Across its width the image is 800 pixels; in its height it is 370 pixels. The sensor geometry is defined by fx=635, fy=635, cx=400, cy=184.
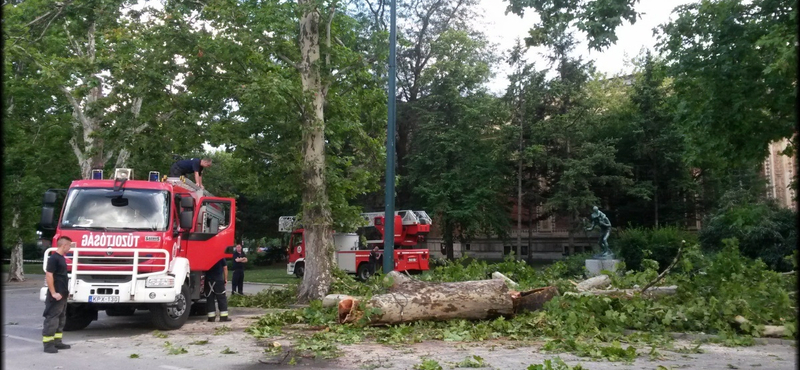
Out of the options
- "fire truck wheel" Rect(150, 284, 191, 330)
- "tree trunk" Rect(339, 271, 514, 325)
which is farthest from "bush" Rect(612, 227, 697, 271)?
"fire truck wheel" Rect(150, 284, 191, 330)

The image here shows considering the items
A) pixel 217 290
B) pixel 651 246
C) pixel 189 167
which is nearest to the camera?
pixel 217 290

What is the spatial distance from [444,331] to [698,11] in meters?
10.2

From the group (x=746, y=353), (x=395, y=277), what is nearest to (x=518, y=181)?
(x=395, y=277)

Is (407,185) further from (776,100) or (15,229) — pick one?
(776,100)

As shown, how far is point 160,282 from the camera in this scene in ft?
35.7

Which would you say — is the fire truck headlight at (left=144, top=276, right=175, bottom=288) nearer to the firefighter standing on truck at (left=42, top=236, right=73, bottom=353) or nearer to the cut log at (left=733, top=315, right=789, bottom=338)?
the firefighter standing on truck at (left=42, top=236, right=73, bottom=353)

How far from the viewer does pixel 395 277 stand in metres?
12.0

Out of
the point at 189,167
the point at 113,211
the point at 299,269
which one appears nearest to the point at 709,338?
the point at 113,211

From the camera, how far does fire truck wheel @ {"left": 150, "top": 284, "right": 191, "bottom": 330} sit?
A: 1143 centimetres

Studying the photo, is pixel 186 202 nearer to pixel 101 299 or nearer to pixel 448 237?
pixel 101 299

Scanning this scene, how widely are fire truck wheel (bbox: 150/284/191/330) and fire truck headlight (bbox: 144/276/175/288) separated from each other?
44cm

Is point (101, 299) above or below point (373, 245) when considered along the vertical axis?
Answer: below

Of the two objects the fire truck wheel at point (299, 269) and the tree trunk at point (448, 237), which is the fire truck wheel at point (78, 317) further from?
the tree trunk at point (448, 237)

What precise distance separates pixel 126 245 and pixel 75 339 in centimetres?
175
